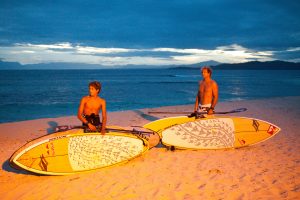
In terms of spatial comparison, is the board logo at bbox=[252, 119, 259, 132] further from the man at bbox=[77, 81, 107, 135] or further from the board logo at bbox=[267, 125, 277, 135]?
the man at bbox=[77, 81, 107, 135]

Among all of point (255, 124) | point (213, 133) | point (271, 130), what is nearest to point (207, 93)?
point (213, 133)

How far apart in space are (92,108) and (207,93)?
8.41ft

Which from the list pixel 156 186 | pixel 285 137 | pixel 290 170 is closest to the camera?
pixel 156 186

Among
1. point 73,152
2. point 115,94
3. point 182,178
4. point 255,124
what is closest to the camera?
point 182,178

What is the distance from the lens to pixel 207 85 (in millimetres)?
6430

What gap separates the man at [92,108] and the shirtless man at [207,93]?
230 cm

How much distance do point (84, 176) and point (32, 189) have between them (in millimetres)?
862

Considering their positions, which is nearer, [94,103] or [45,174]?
[45,174]

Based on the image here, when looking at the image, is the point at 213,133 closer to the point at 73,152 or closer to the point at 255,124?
the point at 255,124

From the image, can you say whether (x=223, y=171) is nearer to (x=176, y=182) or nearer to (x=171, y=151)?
(x=176, y=182)

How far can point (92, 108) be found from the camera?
5.46 meters

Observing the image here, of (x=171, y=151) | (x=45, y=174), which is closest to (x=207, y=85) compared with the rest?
(x=171, y=151)

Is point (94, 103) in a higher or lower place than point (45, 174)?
higher

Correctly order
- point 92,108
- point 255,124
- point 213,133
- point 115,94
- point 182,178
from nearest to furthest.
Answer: point 182,178
point 92,108
point 213,133
point 255,124
point 115,94
